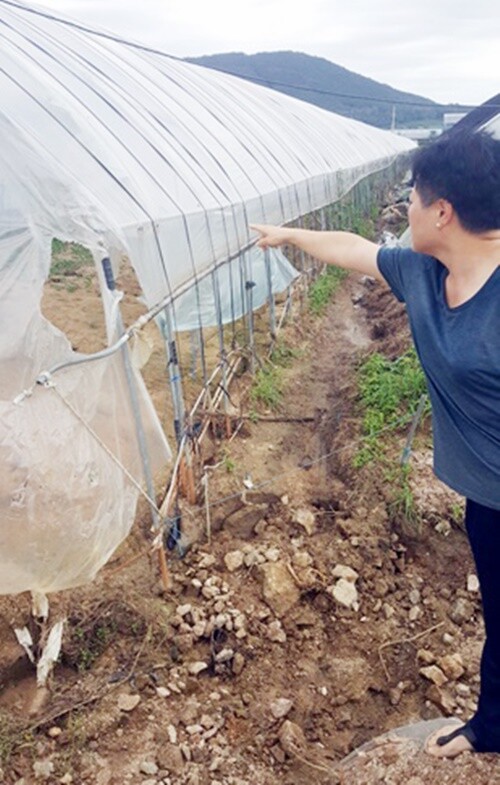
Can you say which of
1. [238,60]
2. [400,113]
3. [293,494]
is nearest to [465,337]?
[293,494]

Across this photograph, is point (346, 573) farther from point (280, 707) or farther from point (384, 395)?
point (384, 395)

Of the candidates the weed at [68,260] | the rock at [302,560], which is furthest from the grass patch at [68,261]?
the rock at [302,560]

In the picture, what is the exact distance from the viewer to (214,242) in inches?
189

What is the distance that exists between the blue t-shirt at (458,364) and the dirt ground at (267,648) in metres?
1.24

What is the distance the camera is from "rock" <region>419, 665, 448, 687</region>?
305cm

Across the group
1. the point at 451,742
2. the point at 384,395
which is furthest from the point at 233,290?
the point at 451,742

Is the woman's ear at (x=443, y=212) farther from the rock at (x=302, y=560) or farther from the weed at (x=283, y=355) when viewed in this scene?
the weed at (x=283, y=355)

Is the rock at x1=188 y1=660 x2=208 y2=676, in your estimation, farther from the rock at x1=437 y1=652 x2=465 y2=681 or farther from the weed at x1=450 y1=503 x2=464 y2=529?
the weed at x1=450 y1=503 x2=464 y2=529

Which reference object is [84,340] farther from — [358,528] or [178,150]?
[358,528]

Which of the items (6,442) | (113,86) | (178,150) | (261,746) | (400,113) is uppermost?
(400,113)

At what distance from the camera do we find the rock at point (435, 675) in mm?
3047

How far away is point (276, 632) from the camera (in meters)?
3.31

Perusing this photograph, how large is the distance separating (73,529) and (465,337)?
5.85 ft

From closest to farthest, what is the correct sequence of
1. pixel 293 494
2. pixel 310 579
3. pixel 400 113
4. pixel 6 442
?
pixel 6 442
pixel 310 579
pixel 293 494
pixel 400 113
